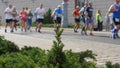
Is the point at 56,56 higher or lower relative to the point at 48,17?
higher

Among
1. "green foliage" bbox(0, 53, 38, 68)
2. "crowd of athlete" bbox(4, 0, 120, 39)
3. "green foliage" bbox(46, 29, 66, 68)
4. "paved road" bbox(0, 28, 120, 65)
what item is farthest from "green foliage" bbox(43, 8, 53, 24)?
"green foliage" bbox(46, 29, 66, 68)

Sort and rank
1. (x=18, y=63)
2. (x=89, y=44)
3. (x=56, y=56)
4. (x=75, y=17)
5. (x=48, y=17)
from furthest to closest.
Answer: (x=48, y=17), (x=75, y=17), (x=89, y=44), (x=18, y=63), (x=56, y=56)

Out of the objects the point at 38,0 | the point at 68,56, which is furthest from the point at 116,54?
the point at 38,0

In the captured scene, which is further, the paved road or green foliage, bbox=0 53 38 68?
the paved road

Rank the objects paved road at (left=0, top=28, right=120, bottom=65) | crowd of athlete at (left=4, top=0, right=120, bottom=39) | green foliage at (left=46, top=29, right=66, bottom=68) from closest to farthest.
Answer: green foliage at (left=46, top=29, right=66, bottom=68)
paved road at (left=0, top=28, right=120, bottom=65)
crowd of athlete at (left=4, top=0, right=120, bottom=39)

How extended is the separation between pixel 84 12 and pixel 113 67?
59.2 feet

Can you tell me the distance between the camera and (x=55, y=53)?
4254mm

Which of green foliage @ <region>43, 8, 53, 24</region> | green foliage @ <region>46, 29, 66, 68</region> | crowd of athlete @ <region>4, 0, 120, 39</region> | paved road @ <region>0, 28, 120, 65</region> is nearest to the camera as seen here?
green foliage @ <region>46, 29, 66, 68</region>

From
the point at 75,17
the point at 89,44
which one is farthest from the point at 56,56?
the point at 75,17

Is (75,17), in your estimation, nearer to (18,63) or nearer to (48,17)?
(48,17)

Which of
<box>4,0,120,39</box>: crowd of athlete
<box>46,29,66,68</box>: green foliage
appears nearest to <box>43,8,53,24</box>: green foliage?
<box>4,0,120,39</box>: crowd of athlete

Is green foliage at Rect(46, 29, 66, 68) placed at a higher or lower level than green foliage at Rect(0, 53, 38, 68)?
higher

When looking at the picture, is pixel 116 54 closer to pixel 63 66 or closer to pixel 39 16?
pixel 63 66

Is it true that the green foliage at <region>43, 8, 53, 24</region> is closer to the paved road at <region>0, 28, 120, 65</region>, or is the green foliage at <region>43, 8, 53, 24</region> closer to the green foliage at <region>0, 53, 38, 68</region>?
the paved road at <region>0, 28, 120, 65</region>
